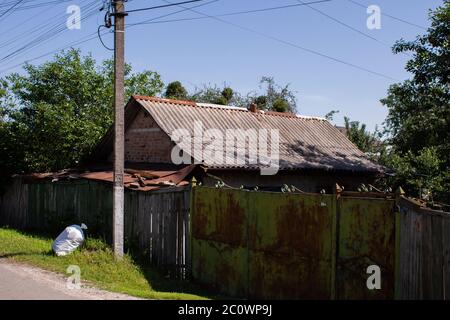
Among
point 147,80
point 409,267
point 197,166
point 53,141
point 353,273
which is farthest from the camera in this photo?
Answer: point 147,80

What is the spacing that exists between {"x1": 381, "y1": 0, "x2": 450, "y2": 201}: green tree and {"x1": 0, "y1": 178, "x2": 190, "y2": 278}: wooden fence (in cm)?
709

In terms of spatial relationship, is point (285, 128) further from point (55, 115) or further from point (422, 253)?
point (422, 253)

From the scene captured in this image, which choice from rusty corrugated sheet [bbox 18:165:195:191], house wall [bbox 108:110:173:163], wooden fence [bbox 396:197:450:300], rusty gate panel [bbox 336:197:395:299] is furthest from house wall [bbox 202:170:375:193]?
wooden fence [bbox 396:197:450:300]

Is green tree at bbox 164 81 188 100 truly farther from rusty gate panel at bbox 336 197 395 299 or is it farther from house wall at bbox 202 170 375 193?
rusty gate panel at bbox 336 197 395 299

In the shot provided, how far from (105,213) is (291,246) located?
6.93m

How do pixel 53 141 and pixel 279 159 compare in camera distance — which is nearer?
pixel 279 159

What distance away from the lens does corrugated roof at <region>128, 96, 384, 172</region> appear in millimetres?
16531

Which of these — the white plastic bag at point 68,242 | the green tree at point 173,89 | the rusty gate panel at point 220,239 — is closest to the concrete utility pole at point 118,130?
the white plastic bag at point 68,242

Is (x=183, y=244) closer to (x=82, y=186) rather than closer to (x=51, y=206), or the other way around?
(x=82, y=186)

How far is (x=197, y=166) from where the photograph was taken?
1373 cm

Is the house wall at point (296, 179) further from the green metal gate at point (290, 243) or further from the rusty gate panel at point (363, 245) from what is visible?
the rusty gate panel at point (363, 245)

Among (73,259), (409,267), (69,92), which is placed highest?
(69,92)

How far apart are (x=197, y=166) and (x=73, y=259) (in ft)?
13.0
